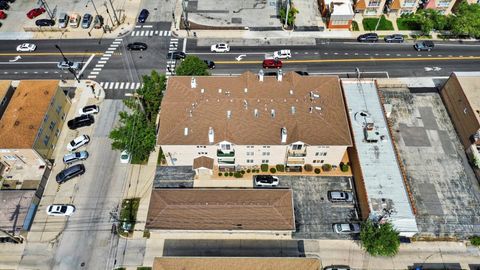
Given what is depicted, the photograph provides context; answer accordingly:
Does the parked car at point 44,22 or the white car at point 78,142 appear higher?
the parked car at point 44,22

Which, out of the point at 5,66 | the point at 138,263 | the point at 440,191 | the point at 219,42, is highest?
the point at 219,42

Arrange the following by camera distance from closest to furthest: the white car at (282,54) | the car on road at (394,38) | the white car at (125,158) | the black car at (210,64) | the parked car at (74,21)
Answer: the white car at (125,158) → the black car at (210,64) → the white car at (282,54) → the car on road at (394,38) → the parked car at (74,21)

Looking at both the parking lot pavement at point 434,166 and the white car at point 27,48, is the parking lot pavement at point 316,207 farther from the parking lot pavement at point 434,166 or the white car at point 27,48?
the white car at point 27,48

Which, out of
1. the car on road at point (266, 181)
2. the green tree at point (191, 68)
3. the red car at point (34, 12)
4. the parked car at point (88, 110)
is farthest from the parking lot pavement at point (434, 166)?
the red car at point (34, 12)

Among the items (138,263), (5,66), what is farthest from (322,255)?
(5,66)

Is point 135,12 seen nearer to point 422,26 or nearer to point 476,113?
point 422,26

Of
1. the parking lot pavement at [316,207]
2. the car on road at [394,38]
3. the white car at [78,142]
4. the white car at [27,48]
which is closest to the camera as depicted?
the parking lot pavement at [316,207]

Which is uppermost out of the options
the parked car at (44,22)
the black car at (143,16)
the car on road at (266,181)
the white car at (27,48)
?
the black car at (143,16)
